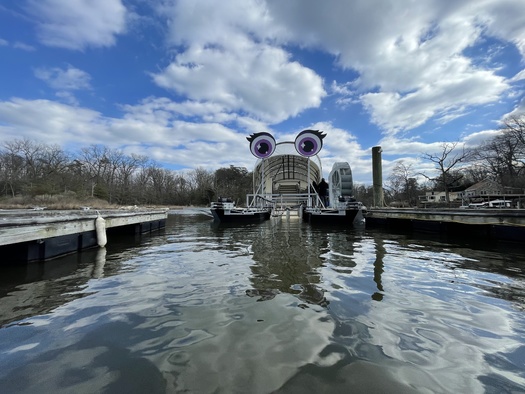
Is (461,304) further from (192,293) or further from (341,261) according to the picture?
(192,293)

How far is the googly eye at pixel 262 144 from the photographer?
24.6m

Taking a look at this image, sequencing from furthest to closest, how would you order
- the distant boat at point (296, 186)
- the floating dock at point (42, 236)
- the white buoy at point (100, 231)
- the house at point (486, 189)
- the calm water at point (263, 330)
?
1. the house at point (486, 189)
2. the distant boat at point (296, 186)
3. the white buoy at point (100, 231)
4. the floating dock at point (42, 236)
5. the calm water at point (263, 330)

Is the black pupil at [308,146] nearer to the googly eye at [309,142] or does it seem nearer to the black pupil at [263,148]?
the googly eye at [309,142]

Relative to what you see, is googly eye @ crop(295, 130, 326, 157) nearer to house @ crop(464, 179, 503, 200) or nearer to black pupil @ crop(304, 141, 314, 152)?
black pupil @ crop(304, 141, 314, 152)

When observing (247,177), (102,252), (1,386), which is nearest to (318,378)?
(1,386)

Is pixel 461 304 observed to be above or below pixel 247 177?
below

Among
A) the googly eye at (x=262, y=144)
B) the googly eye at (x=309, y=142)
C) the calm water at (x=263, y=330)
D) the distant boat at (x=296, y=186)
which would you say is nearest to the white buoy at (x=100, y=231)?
the calm water at (x=263, y=330)

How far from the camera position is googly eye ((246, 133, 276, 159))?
2461 cm

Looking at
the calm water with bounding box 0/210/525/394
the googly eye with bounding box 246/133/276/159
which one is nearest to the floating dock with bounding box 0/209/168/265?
the calm water with bounding box 0/210/525/394

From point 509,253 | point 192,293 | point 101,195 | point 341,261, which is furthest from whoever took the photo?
point 101,195

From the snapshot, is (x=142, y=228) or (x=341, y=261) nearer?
(x=341, y=261)

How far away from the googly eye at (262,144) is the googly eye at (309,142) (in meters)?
2.56

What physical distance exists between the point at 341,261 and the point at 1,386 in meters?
5.79

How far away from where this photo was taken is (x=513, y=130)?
108ft
